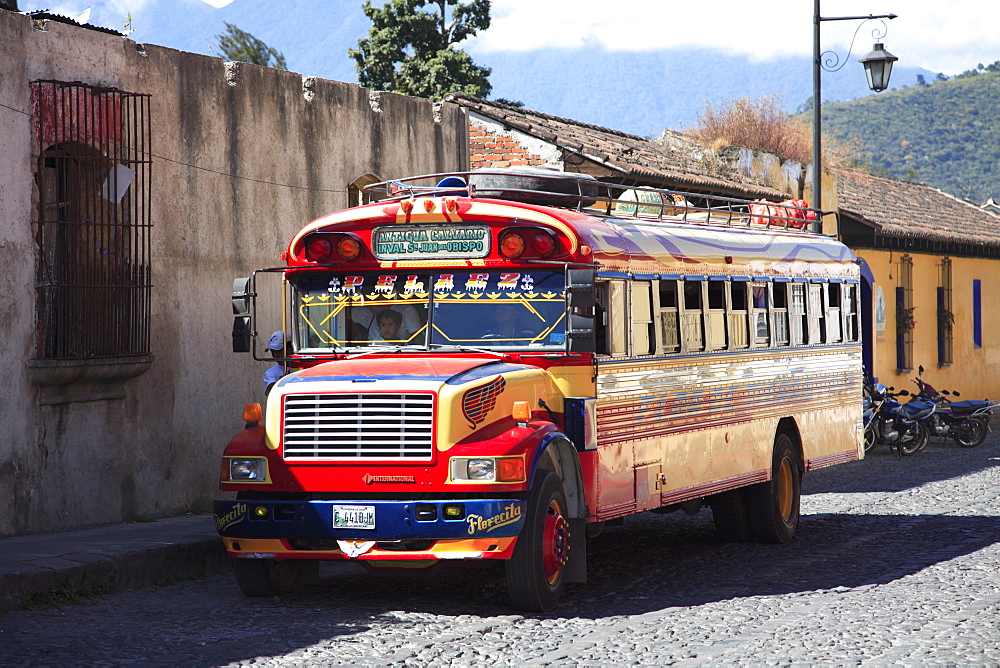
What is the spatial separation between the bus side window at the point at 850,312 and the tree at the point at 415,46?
28327 millimetres

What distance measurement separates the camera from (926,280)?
1272 inches

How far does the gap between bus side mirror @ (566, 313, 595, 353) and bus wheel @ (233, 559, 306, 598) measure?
2383 mm

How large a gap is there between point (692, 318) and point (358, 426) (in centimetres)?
350

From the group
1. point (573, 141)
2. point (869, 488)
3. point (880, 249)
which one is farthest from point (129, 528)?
point (880, 249)

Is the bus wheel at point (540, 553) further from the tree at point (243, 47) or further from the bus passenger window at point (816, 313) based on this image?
the tree at point (243, 47)

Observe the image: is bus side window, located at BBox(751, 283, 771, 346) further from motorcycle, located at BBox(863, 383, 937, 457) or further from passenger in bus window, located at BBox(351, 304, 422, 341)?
motorcycle, located at BBox(863, 383, 937, 457)

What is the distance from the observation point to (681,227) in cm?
1141

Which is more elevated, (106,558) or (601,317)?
(601,317)

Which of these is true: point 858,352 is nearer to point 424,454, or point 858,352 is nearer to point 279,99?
point 279,99

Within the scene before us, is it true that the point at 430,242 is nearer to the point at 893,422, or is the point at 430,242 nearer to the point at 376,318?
the point at 376,318

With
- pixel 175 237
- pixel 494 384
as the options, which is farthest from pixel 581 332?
pixel 175 237

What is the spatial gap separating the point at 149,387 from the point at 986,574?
24.7 feet

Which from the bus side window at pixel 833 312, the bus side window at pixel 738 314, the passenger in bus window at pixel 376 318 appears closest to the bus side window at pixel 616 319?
the passenger in bus window at pixel 376 318

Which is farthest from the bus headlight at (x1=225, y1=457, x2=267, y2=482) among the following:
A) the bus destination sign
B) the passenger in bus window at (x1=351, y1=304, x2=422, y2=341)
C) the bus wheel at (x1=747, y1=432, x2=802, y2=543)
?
the bus wheel at (x1=747, y1=432, x2=802, y2=543)
